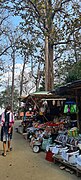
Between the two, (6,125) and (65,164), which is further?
(6,125)

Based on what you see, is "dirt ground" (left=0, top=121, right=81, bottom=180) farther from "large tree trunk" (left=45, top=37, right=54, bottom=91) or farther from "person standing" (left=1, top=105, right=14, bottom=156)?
"large tree trunk" (left=45, top=37, right=54, bottom=91)

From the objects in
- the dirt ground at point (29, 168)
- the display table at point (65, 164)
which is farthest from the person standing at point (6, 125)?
the display table at point (65, 164)

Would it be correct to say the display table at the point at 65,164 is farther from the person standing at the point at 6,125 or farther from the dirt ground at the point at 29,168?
the person standing at the point at 6,125

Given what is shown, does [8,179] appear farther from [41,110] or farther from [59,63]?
[59,63]

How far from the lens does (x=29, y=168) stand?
7.06m

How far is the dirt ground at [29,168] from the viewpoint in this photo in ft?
20.1

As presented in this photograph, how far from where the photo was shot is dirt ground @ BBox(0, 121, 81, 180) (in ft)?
20.1

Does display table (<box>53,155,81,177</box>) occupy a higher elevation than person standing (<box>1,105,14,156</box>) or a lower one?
lower

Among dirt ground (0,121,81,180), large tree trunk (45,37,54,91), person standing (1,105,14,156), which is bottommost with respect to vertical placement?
dirt ground (0,121,81,180)

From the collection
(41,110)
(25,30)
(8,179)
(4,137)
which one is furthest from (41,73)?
(8,179)

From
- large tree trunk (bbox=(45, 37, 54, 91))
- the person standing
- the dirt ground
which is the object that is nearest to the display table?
the dirt ground

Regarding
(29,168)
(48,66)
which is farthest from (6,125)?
(48,66)

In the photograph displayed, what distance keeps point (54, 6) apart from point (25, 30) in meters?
2.72

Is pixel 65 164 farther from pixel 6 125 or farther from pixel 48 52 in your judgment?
pixel 48 52
